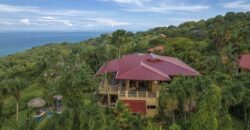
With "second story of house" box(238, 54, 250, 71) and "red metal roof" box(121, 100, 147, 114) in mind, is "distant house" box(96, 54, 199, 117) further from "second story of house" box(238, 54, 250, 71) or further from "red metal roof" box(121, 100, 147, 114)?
"second story of house" box(238, 54, 250, 71)

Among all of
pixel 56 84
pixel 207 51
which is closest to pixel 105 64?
pixel 56 84

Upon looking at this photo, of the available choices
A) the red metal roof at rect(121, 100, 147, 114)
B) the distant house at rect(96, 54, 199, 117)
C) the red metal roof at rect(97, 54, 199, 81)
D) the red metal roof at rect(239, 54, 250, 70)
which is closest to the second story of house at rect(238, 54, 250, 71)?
the red metal roof at rect(239, 54, 250, 70)

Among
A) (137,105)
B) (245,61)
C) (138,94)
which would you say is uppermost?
(245,61)

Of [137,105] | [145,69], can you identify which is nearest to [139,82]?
[145,69]

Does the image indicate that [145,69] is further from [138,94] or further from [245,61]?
[245,61]

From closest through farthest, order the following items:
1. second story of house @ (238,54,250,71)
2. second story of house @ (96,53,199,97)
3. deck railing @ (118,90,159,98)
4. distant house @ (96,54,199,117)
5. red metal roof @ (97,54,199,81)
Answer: distant house @ (96,54,199,117) < deck railing @ (118,90,159,98) < second story of house @ (96,53,199,97) < red metal roof @ (97,54,199,81) < second story of house @ (238,54,250,71)

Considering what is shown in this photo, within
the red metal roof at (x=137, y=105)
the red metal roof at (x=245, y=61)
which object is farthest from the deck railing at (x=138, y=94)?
the red metal roof at (x=245, y=61)

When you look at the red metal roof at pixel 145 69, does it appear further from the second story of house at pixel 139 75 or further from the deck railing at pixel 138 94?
the deck railing at pixel 138 94
